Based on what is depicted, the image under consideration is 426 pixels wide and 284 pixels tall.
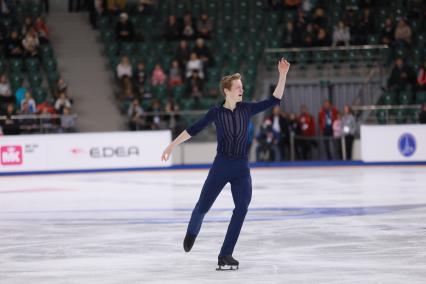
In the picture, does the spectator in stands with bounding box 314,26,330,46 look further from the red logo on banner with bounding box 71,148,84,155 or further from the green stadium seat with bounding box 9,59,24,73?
the green stadium seat with bounding box 9,59,24,73

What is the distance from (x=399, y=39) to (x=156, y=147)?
8916 mm

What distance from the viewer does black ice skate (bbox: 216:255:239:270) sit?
8.62m

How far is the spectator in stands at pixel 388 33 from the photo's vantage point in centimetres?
2942

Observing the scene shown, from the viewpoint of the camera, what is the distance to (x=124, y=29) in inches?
1174

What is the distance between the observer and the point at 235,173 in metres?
8.51

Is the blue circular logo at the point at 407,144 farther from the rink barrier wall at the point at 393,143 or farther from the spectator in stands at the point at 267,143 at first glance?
the spectator in stands at the point at 267,143

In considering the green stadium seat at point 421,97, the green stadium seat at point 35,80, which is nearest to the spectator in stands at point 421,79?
the green stadium seat at point 421,97

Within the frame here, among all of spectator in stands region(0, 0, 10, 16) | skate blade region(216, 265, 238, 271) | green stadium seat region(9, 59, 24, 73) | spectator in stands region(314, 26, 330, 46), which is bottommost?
skate blade region(216, 265, 238, 271)

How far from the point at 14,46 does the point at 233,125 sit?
21.6 metres

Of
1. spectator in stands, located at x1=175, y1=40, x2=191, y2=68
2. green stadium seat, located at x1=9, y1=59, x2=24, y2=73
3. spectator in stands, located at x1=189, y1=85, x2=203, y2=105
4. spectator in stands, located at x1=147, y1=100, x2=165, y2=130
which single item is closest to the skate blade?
spectator in stands, located at x1=147, y1=100, x2=165, y2=130

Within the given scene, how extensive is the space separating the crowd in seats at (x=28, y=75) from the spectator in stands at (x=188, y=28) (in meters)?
4.28

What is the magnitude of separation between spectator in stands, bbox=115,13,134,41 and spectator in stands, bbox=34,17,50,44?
228 centimetres

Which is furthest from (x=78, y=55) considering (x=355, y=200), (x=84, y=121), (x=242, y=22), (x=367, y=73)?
(x=355, y=200)

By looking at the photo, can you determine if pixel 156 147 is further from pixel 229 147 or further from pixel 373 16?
pixel 229 147
